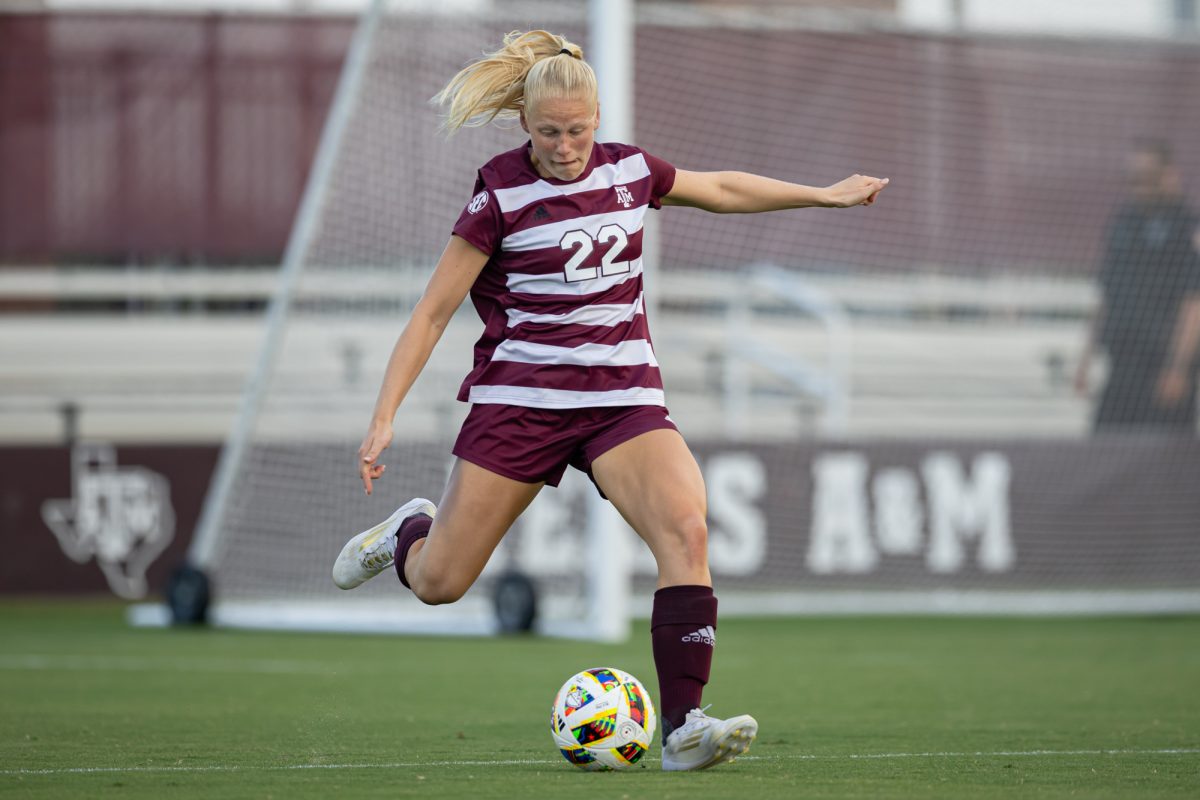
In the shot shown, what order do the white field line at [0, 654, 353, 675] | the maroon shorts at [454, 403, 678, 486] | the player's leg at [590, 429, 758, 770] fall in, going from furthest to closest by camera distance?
the white field line at [0, 654, 353, 675], the maroon shorts at [454, 403, 678, 486], the player's leg at [590, 429, 758, 770]

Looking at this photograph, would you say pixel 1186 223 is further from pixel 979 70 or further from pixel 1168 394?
pixel 979 70

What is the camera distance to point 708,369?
16.0 metres

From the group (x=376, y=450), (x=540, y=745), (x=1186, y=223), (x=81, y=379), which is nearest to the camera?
(x=376, y=450)

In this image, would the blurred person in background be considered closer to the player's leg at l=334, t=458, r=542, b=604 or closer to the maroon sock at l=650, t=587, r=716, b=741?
the player's leg at l=334, t=458, r=542, b=604

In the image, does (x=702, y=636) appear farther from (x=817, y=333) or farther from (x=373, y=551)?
(x=817, y=333)

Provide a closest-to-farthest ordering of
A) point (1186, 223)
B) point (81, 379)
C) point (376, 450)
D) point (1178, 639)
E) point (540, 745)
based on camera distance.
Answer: point (376, 450), point (540, 745), point (1178, 639), point (1186, 223), point (81, 379)

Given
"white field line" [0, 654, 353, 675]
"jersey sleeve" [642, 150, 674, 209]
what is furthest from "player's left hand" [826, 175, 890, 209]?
"white field line" [0, 654, 353, 675]

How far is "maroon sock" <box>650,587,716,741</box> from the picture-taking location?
499cm

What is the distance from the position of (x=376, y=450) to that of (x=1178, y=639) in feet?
22.7

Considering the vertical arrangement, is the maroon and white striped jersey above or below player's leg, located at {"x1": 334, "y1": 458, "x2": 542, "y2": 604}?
above

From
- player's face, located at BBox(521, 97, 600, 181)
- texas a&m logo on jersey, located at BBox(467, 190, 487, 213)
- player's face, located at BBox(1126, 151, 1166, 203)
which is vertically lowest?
texas a&m logo on jersey, located at BBox(467, 190, 487, 213)

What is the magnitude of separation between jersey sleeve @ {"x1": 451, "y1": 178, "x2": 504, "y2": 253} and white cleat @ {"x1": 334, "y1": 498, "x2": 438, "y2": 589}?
3.52 feet

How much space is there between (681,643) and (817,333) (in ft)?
39.2

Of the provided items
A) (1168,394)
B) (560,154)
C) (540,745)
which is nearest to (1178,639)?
(1168,394)
